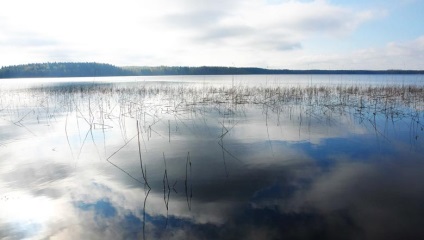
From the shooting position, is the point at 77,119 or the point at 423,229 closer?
the point at 423,229

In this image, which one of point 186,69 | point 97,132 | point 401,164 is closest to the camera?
point 401,164

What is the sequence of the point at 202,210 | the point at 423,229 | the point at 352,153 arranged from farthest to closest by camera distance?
the point at 352,153 < the point at 202,210 < the point at 423,229

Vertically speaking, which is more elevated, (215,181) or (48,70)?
(48,70)

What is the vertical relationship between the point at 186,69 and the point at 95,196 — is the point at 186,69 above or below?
above

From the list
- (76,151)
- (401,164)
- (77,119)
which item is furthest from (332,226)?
(77,119)

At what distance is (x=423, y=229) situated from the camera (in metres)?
4.05

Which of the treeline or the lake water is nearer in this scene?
the lake water

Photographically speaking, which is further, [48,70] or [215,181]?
[48,70]

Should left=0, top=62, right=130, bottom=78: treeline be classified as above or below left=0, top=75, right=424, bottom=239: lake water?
above

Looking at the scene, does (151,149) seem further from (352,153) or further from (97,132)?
(352,153)

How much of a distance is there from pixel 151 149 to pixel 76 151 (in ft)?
7.39

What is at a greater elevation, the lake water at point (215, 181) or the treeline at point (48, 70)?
the treeline at point (48, 70)

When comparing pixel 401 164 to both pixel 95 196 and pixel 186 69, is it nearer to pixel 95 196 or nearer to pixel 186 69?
pixel 95 196

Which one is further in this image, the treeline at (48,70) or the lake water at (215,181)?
the treeline at (48,70)
